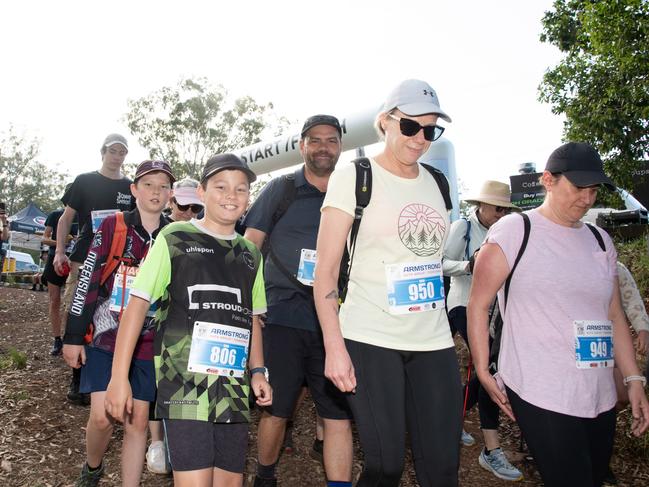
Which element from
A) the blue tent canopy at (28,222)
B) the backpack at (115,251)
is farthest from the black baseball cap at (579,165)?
the blue tent canopy at (28,222)

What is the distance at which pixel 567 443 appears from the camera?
235cm

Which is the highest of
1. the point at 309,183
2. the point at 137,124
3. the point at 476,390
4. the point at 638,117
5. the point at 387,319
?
the point at 137,124

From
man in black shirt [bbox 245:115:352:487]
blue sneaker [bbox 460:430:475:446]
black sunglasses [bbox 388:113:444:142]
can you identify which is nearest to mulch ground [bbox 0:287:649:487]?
blue sneaker [bbox 460:430:475:446]

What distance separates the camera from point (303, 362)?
3.69 meters

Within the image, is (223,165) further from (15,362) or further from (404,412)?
(15,362)

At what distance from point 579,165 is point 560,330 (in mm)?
755

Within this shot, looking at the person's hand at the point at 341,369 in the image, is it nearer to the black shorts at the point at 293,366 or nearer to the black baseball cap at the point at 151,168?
the black shorts at the point at 293,366

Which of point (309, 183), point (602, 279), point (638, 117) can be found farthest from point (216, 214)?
point (638, 117)

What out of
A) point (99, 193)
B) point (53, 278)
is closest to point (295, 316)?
point (99, 193)

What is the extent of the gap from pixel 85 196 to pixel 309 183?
267cm

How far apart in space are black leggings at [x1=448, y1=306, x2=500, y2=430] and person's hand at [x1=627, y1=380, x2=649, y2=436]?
1.84 meters

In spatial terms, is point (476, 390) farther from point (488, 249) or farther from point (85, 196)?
point (85, 196)

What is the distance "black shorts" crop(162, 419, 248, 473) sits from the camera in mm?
2422

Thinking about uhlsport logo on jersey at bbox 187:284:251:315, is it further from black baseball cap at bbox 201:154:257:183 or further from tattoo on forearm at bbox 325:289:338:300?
black baseball cap at bbox 201:154:257:183
